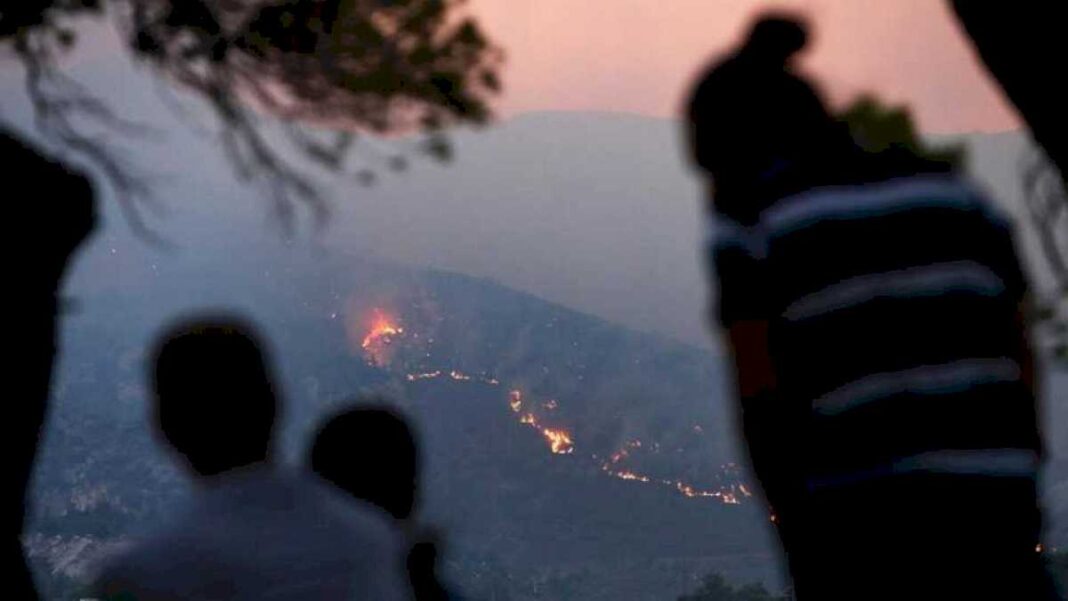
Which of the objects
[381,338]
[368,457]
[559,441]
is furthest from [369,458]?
[381,338]

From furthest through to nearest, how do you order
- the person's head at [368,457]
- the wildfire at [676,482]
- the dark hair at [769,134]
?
the wildfire at [676,482] → the person's head at [368,457] → the dark hair at [769,134]

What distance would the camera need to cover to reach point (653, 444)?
15138cm

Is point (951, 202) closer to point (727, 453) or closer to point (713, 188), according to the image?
point (713, 188)

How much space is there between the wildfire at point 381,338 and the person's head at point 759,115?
164944mm

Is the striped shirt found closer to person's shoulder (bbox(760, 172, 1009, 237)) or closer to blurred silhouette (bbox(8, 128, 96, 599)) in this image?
person's shoulder (bbox(760, 172, 1009, 237))

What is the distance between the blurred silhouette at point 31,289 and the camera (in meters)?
3.90

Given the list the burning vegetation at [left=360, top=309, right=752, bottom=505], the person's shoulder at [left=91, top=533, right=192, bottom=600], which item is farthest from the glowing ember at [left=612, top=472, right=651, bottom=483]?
the person's shoulder at [left=91, top=533, right=192, bottom=600]

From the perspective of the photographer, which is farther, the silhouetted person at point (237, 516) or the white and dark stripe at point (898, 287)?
the white and dark stripe at point (898, 287)

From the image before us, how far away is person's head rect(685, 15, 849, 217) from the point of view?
256 cm

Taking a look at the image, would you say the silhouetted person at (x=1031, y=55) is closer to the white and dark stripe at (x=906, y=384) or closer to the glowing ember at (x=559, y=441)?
the white and dark stripe at (x=906, y=384)

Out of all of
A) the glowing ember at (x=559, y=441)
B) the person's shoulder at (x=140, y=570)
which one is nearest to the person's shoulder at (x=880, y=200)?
the person's shoulder at (x=140, y=570)

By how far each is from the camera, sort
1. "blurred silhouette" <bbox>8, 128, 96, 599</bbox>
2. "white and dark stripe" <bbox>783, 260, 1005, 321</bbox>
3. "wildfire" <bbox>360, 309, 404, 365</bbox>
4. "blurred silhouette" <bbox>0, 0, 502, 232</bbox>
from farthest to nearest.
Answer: "wildfire" <bbox>360, 309, 404, 365</bbox>
"blurred silhouette" <bbox>0, 0, 502, 232</bbox>
"blurred silhouette" <bbox>8, 128, 96, 599</bbox>
"white and dark stripe" <bbox>783, 260, 1005, 321</bbox>

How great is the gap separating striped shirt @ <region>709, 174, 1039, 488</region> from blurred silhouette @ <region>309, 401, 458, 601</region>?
0.87 metres

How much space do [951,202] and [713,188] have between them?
504 mm
